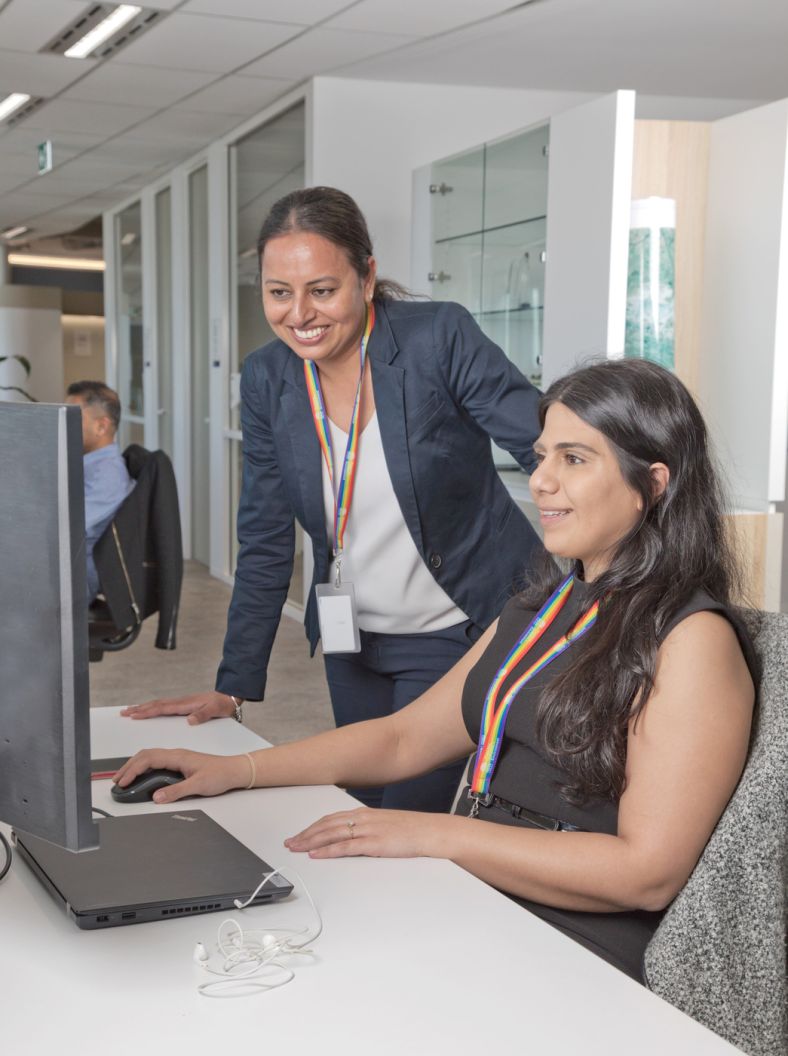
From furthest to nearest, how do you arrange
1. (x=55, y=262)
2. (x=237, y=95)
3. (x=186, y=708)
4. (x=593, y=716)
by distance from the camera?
(x=55, y=262)
(x=237, y=95)
(x=186, y=708)
(x=593, y=716)

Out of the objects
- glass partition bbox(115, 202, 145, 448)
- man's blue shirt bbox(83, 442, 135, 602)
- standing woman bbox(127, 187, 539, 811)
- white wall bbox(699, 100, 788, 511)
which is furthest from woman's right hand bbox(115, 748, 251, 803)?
glass partition bbox(115, 202, 145, 448)

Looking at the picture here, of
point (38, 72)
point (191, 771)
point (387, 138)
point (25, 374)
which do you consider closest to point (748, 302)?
point (387, 138)

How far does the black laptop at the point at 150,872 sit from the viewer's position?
3.65ft

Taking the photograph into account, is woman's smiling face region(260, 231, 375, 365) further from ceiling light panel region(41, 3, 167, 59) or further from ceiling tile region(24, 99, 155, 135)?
ceiling tile region(24, 99, 155, 135)

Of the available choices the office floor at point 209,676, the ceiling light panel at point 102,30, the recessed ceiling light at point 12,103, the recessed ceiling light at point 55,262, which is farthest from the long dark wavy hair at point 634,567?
the recessed ceiling light at point 55,262

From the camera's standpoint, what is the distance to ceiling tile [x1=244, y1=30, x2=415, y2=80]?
16.2ft

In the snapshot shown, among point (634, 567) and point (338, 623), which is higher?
point (634, 567)

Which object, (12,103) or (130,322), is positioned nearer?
(12,103)

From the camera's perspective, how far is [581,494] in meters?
1.53

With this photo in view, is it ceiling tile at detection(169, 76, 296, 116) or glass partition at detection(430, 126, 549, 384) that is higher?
ceiling tile at detection(169, 76, 296, 116)

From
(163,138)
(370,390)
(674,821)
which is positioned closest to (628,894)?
(674,821)

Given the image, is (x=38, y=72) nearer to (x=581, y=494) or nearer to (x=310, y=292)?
(x=310, y=292)

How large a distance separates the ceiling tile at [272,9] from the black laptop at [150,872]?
3.87 metres

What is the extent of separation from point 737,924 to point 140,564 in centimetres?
294
